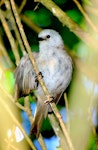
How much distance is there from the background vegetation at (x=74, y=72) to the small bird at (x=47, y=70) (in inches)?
1.7

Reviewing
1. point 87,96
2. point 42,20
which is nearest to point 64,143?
point 87,96

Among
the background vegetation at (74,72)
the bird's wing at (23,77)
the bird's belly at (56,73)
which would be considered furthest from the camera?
the bird's belly at (56,73)

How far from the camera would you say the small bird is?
6.16ft

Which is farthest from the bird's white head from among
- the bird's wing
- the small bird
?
the bird's wing

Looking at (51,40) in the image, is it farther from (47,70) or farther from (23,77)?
(23,77)

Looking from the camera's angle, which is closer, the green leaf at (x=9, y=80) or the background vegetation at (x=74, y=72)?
the background vegetation at (x=74, y=72)

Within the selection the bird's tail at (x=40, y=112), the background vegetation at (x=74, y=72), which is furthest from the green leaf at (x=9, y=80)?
the bird's tail at (x=40, y=112)

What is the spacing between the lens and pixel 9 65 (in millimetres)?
1957

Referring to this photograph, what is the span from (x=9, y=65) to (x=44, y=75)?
0.49 ft

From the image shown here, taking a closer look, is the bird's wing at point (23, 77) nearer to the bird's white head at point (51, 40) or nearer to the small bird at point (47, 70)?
the small bird at point (47, 70)

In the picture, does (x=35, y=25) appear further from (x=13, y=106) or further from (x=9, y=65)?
(x=13, y=106)

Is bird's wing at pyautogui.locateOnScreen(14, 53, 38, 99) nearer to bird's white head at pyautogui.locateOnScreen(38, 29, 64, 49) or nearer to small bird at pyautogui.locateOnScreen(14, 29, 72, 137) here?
small bird at pyautogui.locateOnScreen(14, 29, 72, 137)

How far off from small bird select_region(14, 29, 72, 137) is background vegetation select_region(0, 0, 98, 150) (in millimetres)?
43

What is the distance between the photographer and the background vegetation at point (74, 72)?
1.59 metres
